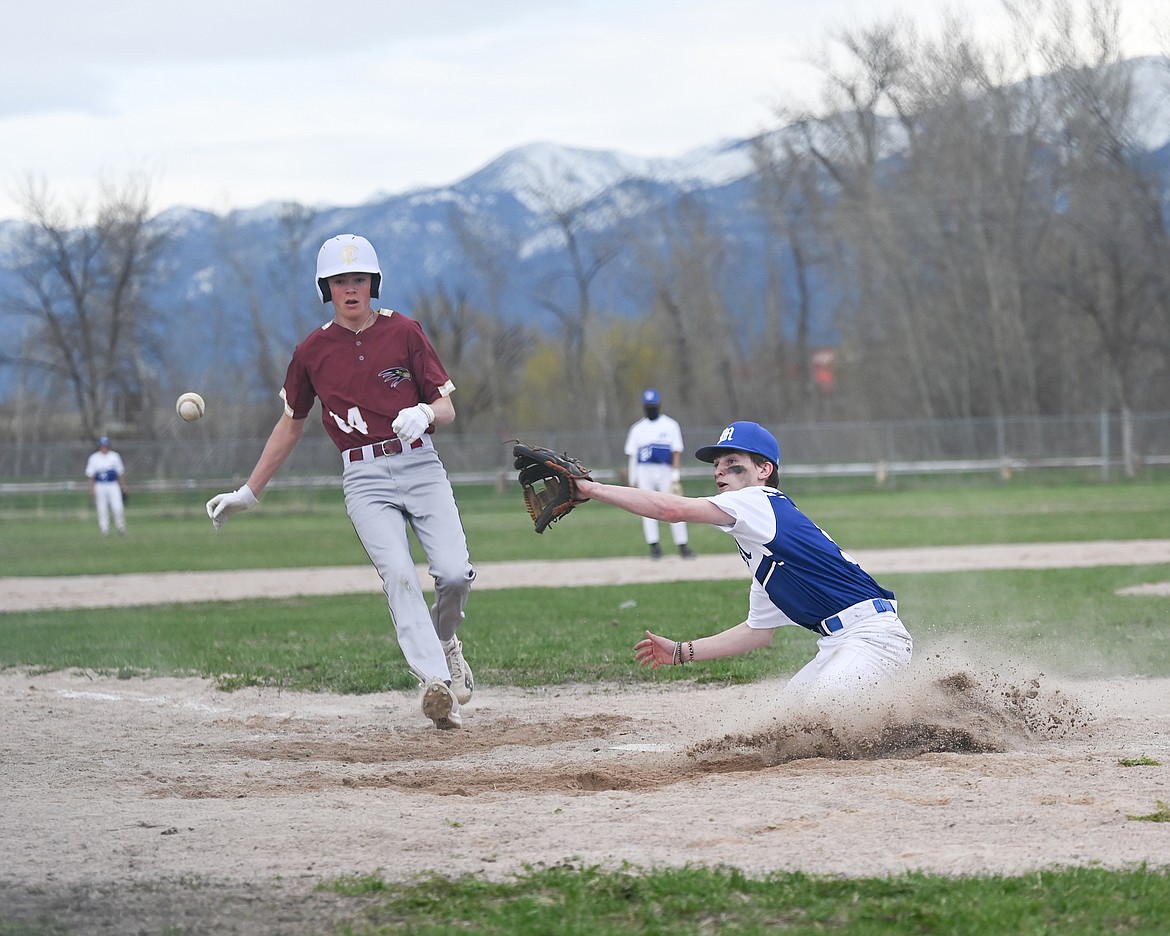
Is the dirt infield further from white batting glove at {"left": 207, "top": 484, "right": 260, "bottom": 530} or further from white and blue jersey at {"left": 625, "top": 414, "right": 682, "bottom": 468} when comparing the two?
white and blue jersey at {"left": 625, "top": 414, "right": 682, "bottom": 468}

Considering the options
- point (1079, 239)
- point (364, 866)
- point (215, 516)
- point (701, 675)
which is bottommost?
point (701, 675)

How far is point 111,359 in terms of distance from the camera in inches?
1971

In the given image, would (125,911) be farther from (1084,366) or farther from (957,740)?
(1084,366)

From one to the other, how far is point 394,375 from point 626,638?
13.3 ft

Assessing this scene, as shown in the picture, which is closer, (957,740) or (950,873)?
(950,873)

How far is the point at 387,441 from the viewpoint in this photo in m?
6.68

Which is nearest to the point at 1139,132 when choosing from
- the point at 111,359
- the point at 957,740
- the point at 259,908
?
the point at 111,359

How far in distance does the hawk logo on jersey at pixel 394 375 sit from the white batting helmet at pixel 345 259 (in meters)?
0.46

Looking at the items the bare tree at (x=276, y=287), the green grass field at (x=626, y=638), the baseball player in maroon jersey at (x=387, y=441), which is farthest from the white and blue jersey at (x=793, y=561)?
the bare tree at (x=276, y=287)

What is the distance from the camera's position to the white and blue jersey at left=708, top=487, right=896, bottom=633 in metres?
5.62

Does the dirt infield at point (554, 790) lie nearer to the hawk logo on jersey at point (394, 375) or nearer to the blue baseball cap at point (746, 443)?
the blue baseball cap at point (746, 443)

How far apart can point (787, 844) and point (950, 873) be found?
544mm

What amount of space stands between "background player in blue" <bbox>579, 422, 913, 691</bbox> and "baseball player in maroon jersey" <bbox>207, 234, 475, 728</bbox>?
121 centimetres

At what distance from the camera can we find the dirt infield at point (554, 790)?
411cm
